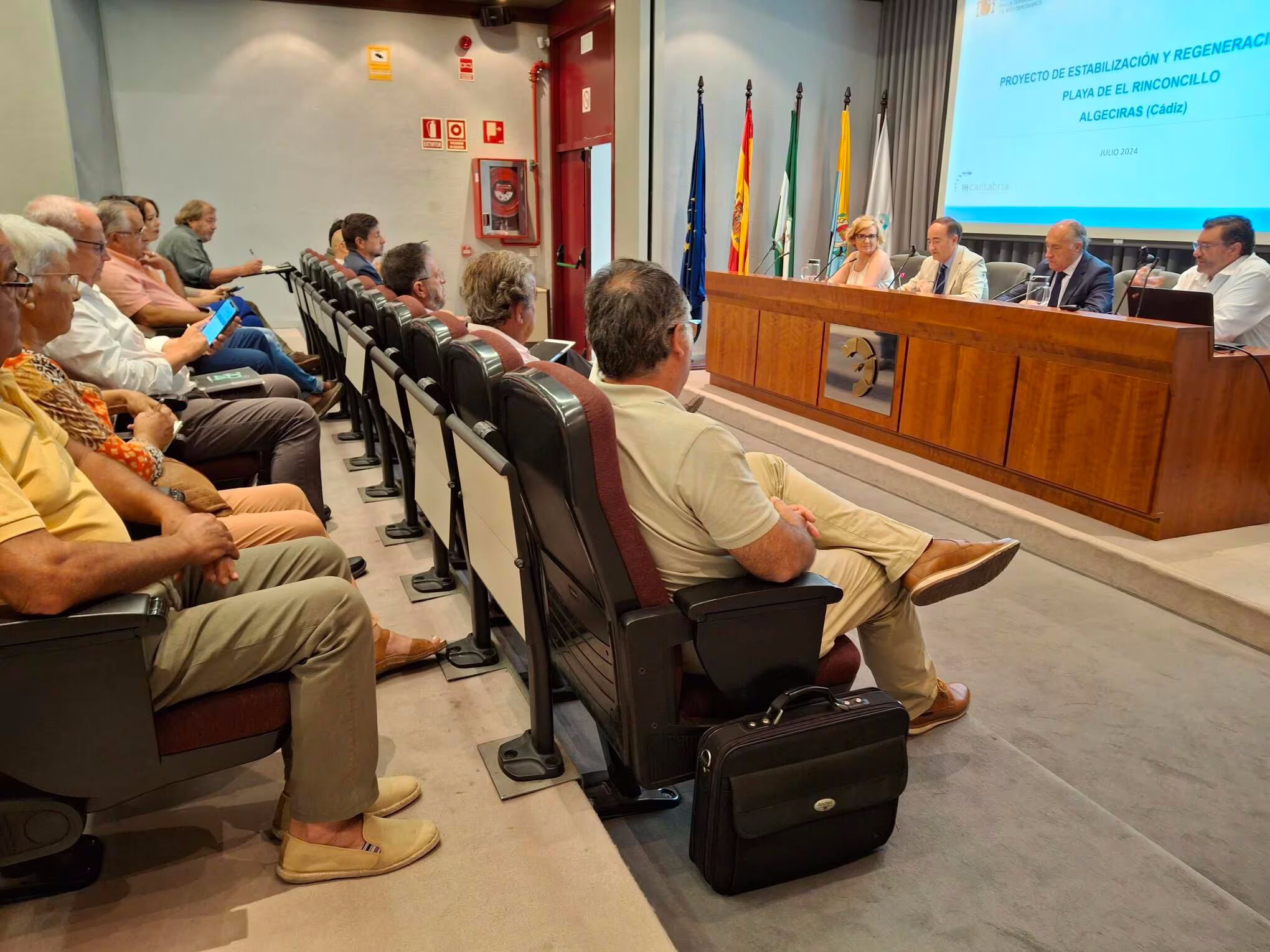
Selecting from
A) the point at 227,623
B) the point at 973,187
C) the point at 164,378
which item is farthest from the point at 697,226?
the point at 227,623

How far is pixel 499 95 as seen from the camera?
7.79 metres

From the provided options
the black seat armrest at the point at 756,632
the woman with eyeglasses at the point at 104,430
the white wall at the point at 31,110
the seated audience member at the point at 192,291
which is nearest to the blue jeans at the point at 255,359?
the seated audience member at the point at 192,291

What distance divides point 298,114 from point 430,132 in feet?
3.56

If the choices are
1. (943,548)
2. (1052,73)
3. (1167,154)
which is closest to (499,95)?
(1052,73)

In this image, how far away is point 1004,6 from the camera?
5.93 metres

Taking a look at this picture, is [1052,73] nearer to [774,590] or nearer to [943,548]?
[943,548]

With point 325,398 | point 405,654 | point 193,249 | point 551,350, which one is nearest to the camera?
point 405,654

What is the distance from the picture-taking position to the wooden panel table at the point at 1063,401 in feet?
10.0

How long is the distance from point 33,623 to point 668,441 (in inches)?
37.2

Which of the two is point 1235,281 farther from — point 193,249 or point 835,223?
point 193,249

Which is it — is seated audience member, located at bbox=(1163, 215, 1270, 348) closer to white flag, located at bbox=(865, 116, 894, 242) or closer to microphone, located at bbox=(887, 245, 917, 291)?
microphone, located at bbox=(887, 245, 917, 291)

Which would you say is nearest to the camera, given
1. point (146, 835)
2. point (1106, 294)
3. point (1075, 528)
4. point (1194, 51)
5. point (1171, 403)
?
point (146, 835)

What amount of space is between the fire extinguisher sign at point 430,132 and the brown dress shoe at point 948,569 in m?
6.94

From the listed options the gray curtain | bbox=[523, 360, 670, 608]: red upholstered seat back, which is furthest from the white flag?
bbox=[523, 360, 670, 608]: red upholstered seat back
